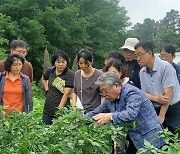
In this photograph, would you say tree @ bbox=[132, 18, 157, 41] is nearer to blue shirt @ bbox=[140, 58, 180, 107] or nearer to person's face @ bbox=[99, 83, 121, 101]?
blue shirt @ bbox=[140, 58, 180, 107]

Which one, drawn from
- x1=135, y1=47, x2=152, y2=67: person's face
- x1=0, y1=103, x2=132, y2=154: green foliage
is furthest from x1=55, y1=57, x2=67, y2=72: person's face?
x1=0, y1=103, x2=132, y2=154: green foliage

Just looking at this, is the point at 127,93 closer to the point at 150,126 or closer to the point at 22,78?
the point at 150,126

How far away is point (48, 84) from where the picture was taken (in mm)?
5043

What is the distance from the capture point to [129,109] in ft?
10.1

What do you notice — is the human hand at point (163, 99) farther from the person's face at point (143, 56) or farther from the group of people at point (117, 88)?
the person's face at point (143, 56)

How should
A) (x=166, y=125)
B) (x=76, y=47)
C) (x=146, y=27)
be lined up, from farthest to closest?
(x=146, y=27), (x=76, y=47), (x=166, y=125)

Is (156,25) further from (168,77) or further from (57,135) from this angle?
(57,135)

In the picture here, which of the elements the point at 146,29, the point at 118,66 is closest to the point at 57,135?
the point at 118,66

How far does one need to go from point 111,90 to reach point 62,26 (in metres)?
22.3

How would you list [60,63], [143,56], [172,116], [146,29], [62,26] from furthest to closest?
[146,29] → [62,26] → [60,63] → [172,116] → [143,56]

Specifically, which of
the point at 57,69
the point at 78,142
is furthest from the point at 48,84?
the point at 78,142

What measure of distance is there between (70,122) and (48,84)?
206 centimetres

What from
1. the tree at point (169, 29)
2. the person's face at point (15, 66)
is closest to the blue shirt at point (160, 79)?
the person's face at point (15, 66)

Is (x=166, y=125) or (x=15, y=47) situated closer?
(x=166, y=125)
